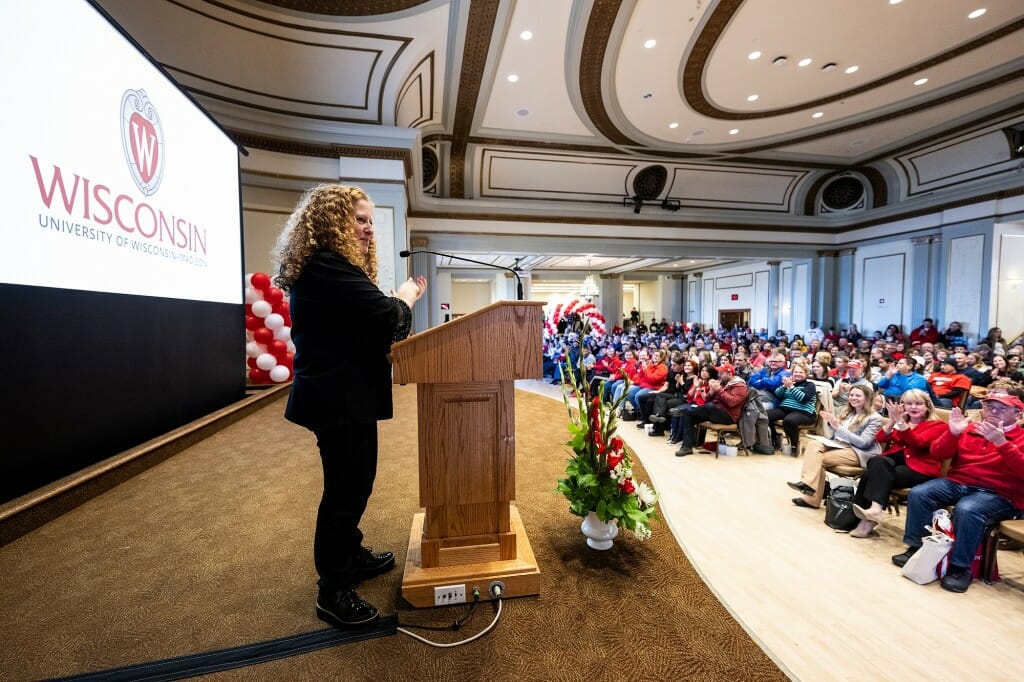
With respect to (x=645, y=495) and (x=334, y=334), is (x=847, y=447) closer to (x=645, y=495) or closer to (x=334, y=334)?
(x=645, y=495)

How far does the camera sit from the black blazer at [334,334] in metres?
1.21

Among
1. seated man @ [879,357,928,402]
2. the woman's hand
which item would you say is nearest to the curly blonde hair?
the woman's hand

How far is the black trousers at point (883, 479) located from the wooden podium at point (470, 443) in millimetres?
2508

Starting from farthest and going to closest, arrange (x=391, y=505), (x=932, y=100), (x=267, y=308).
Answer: (x=932, y=100)
(x=267, y=308)
(x=391, y=505)

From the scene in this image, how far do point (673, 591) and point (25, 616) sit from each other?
2.27 meters

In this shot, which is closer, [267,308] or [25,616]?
[25,616]

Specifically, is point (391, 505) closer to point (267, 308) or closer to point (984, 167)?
point (267, 308)

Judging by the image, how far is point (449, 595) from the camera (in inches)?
57.4

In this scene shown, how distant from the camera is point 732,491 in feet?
11.0

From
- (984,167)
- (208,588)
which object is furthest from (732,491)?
(984,167)

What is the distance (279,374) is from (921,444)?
A: 601 centimetres

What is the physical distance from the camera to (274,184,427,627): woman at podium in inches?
48.0

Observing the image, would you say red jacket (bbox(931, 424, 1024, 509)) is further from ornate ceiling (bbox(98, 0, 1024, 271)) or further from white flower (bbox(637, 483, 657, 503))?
ornate ceiling (bbox(98, 0, 1024, 271))

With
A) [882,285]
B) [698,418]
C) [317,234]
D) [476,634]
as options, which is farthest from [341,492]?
[882,285]
